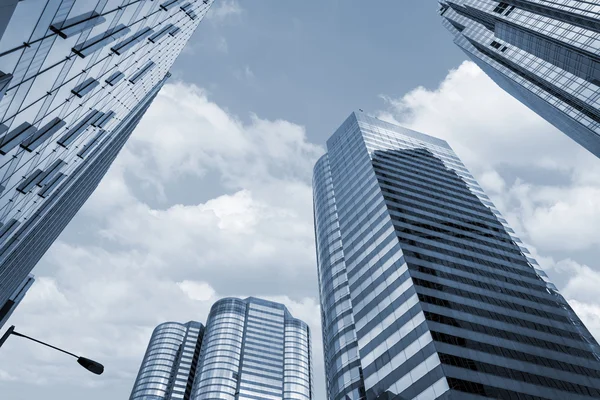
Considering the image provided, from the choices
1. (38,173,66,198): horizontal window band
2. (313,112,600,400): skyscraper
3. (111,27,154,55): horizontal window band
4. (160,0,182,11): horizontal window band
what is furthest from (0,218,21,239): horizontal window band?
(313,112,600,400): skyscraper

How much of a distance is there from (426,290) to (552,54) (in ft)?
189

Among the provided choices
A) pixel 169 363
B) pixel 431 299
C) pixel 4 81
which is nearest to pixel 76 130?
pixel 4 81

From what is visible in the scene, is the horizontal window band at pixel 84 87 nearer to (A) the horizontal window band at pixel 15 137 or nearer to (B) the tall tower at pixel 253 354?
(A) the horizontal window band at pixel 15 137

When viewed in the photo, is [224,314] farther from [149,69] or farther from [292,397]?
[149,69]

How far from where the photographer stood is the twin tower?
45.1 meters

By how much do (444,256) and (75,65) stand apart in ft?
190

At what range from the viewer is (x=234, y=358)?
5625 inches

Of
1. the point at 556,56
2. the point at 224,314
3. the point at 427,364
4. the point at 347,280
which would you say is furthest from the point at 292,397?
the point at 556,56

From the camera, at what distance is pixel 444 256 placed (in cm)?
6256

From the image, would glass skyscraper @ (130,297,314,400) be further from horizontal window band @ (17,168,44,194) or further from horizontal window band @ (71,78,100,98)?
horizontal window band @ (71,78,100,98)

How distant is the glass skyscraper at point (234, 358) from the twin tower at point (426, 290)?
77.4m

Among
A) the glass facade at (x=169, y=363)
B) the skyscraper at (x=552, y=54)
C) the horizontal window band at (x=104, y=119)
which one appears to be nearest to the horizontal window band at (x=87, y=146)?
the horizontal window band at (x=104, y=119)

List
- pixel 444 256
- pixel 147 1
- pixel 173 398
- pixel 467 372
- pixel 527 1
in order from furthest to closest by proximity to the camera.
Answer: pixel 173 398, pixel 527 1, pixel 444 256, pixel 467 372, pixel 147 1

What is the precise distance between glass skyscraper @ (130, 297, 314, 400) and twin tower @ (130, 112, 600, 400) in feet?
254
